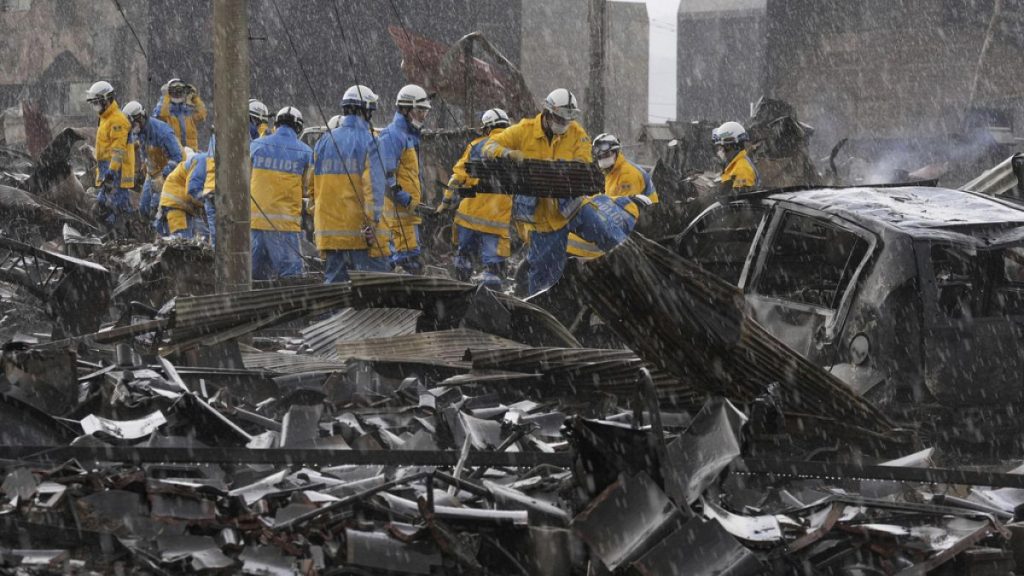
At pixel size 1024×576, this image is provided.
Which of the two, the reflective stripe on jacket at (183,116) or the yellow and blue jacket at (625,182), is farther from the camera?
the reflective stripe on jacket at (183,116)

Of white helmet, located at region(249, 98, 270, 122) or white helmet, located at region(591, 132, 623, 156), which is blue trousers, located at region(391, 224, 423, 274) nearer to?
white helmet, located at region(591, 132, 623, 156)

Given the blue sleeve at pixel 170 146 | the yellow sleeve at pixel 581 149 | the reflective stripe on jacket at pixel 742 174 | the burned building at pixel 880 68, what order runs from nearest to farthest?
1. the yellow sleeve at pixel 581 149
2. the reflective stripe on jacket at pixel 742 174
3. the blue sleeve at pixel 170 146
4. the burned building at pixel 880 68

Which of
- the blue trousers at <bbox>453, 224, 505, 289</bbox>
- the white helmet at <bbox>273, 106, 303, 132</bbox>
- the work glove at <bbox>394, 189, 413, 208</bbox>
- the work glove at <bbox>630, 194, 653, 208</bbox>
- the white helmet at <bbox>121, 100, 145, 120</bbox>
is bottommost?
the blue trousers at <bbox>453, 224, 505, 289</bbox>

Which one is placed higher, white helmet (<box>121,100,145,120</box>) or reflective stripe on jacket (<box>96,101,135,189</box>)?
white helmet (<box>121,100,145,120</box>)

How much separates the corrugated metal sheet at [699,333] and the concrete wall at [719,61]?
48569 mm

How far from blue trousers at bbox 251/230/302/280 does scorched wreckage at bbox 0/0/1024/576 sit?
3 centimetres

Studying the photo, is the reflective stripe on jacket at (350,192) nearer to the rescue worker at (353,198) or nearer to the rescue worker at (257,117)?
the rescue worker at (353,198)

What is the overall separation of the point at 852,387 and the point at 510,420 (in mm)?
1688

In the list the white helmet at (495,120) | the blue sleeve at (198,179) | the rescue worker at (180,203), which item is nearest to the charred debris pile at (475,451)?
the blue sleeve at (198,179)

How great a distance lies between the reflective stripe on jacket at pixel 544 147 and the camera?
34.8 feet

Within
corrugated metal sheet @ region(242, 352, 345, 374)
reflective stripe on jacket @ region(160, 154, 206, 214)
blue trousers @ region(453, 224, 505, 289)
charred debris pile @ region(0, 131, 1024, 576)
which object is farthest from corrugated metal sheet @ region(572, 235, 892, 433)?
reflective stripe on jacket @ region(160, 154, 206, 214)

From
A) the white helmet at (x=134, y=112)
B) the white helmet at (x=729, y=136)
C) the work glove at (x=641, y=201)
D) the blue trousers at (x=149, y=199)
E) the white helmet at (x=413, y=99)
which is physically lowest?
the blue trousers at (x=149, y=199)

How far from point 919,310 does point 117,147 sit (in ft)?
38.6

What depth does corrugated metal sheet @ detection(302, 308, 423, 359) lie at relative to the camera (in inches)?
323
